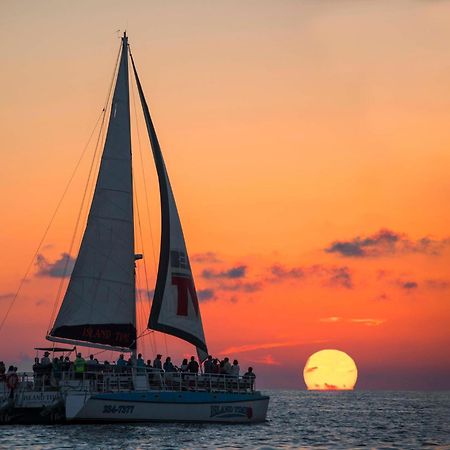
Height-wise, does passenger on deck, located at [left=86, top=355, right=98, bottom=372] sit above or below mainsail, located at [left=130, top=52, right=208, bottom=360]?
below

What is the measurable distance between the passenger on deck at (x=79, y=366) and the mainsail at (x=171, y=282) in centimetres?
457

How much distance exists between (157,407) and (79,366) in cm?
394

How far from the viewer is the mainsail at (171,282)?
159 ft

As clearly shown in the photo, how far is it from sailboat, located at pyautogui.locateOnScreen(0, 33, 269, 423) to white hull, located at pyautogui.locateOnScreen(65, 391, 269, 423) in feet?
0.15

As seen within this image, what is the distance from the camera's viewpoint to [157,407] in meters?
44.8

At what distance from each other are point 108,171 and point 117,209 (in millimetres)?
1862

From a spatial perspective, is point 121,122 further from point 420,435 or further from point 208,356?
point 420,435

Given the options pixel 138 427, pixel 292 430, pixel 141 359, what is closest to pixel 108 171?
pixel 141 359

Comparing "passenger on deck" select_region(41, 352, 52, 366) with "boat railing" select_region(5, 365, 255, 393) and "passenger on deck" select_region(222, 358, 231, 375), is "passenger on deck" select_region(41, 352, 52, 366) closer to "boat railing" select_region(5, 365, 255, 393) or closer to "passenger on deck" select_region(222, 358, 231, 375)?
"boat railing" select_region(5, 365, 255, 393)

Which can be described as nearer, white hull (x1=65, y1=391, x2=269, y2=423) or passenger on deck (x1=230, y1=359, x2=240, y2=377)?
white hull (x1=65, y1=391, x2=269, y2=423)

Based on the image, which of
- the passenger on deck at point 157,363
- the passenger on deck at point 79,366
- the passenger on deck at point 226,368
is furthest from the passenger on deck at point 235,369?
the passenger on deck at point 79,366

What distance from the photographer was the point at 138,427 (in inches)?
1770

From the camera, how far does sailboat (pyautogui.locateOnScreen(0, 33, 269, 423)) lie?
44625 mm

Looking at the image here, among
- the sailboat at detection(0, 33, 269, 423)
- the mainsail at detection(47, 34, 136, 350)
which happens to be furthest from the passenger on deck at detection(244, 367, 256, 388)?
the mainsail at detection(47, 34, 136, 350)
